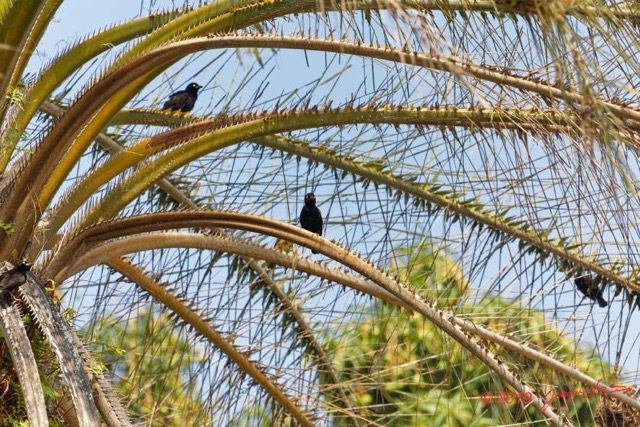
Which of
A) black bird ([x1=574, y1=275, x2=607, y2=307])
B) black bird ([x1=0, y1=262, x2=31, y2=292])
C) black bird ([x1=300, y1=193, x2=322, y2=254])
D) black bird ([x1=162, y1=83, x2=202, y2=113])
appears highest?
black bird ([x1=162, y1=83, x2=202, y2=113])

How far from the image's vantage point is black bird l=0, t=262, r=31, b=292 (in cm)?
331

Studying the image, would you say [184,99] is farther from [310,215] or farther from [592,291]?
[592,291]

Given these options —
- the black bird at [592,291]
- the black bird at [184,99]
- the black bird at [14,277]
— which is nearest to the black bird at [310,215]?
the black bird at [592,291]

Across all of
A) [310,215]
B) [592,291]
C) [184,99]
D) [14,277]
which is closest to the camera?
[14,277]

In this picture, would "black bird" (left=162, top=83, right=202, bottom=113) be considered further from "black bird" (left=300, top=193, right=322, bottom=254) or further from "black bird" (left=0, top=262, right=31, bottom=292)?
"black bird" (left=0, top=262, right=31, bottom=292)

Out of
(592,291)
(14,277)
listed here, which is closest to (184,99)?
(592,291)

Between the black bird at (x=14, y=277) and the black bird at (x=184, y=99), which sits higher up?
the black bird at (x=184, y=99)

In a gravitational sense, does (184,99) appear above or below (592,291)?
above

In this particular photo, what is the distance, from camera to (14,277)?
333 cm

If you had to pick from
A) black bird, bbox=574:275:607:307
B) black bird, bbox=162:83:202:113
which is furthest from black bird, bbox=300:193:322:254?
black bird, bbox=162:83:202:113

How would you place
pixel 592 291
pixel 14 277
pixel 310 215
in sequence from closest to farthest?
pixel 14 277 → pixel 592 291 → pixel 310 215

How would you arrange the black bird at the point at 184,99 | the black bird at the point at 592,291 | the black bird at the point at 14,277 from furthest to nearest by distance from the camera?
the black bird at the point at 184,99, the black bird at the point at 592,291, the black bird at the point at 14,277

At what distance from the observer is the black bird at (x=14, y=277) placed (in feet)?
10.9

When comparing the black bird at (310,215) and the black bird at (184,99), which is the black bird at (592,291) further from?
the black bird at (184,99)
